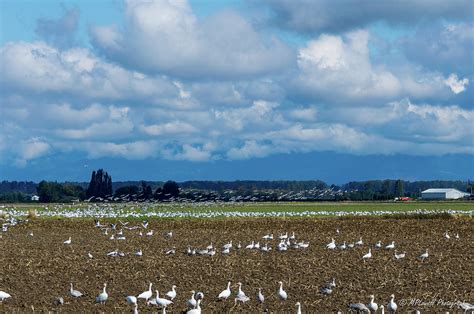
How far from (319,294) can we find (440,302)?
10.7 feet

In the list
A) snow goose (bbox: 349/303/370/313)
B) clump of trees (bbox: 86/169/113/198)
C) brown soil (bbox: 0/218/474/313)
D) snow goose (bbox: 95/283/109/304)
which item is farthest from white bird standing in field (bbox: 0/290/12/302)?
clump of trees (bbox: 86/169/113/198)

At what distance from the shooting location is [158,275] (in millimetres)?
26125

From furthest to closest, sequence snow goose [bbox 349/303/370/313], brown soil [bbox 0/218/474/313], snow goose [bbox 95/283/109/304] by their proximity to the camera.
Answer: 1. brown soil [bbox 0/218/474/313]
2. snow goose [bbox 95/283/109/304]
3. snow goose [bbox 349/303/370/313]

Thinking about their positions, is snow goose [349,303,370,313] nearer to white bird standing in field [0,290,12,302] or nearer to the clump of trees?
white bird standing in field [0,290,12,302]

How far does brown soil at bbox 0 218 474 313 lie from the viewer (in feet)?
68.3

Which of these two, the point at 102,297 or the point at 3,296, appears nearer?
the point at 102,297

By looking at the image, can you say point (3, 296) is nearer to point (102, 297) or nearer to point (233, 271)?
point (102, 297)

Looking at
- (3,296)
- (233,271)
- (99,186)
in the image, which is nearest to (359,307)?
(233,271)

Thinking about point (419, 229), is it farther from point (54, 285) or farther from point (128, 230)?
point (54, 285)

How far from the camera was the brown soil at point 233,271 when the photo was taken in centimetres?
2081

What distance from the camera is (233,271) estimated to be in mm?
27203

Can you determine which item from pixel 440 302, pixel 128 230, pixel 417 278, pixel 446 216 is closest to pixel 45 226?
pixel 128 230

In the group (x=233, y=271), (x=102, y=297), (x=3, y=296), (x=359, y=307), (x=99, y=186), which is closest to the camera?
(x=359, y=307)

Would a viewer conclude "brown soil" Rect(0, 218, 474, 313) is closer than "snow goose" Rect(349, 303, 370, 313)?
No
